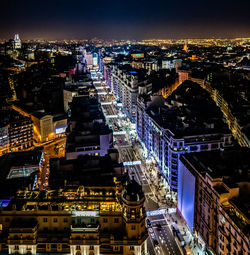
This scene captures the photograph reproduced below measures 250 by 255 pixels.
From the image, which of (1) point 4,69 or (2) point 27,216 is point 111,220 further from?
(1) point 4,69

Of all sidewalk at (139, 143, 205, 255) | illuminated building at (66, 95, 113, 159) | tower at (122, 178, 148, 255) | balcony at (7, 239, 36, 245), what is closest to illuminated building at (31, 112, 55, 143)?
illuminated building at (66, 95, 113, 159)

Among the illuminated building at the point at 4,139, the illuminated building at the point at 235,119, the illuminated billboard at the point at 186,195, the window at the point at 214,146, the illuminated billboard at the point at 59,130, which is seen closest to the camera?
the illuminated billboard at the point at 186,195

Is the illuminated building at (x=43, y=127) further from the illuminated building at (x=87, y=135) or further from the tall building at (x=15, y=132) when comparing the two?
the illuminated building at (x=87, y=135)

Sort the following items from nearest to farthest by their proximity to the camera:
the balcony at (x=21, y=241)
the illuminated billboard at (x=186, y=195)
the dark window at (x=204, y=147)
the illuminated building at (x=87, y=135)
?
1. the balcony at (x=21, y=241)
2. the illuminated billboard at (x=186, y=195)
3. the dark window at (x=204, y=147)
4. the illuminated building at (x=87, y=135)

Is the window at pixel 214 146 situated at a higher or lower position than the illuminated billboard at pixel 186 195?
higher

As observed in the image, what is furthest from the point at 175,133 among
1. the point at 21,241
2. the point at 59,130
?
the point at 59,130

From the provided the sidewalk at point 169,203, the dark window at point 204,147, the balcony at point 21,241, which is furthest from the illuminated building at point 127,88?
the balcony at point 21,241

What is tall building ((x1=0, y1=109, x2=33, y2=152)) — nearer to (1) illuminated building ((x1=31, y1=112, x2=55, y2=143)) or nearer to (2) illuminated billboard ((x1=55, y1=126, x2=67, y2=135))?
(1) illuminated building ((x1=31, y1=112, x2=55, y2=143))
